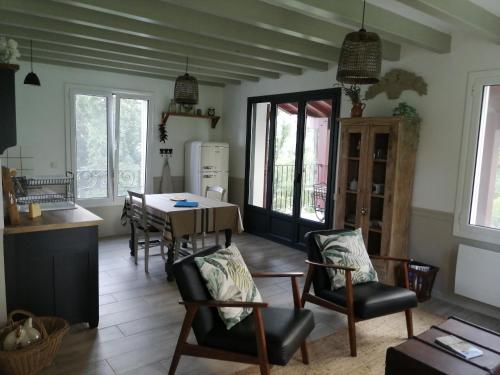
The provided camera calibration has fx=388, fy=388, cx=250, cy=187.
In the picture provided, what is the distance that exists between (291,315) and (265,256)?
2.76 metres

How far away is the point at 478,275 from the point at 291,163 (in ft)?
9.26

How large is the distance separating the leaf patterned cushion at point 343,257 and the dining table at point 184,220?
144cm

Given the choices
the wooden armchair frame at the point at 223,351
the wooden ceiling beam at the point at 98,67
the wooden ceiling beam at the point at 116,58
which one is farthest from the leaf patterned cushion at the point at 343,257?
the wooden ceiling beam at the point at 98,67

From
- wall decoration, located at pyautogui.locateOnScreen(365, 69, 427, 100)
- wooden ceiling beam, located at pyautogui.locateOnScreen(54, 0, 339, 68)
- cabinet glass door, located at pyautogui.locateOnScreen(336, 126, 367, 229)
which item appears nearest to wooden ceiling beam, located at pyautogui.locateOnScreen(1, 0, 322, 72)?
wooden ceiling beam, located at pyautogui.locateOnScreen(54, 0, 339, 68)

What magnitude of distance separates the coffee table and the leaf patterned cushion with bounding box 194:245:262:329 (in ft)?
2.90

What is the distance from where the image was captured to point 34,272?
9.00 ft

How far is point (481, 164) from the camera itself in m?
3.66

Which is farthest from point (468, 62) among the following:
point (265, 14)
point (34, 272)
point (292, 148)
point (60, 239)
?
point (34, 272)

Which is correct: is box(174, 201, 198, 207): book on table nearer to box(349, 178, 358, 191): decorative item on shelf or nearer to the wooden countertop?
the wooden countertop

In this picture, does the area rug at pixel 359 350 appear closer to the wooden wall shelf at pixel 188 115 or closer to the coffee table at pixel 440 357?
the coffee table at pixel 440 357

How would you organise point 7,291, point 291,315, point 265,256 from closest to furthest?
point 291,315 → point 7,291 → point 265,256

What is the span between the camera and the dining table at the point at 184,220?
4.06 m

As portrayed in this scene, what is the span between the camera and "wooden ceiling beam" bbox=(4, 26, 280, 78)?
3.82 m

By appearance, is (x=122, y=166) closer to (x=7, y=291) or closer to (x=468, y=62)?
(x=7, y=291)
